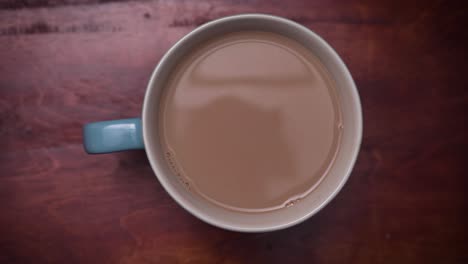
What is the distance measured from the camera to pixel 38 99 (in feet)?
1.97

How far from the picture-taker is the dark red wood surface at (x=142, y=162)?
588 millimetres

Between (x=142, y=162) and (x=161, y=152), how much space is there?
89 millimetres

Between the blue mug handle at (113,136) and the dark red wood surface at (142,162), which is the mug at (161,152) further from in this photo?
the dark red wood surface at (142,162)

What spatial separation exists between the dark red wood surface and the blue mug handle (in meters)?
0.11

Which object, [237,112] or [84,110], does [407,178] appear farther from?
[84,110]

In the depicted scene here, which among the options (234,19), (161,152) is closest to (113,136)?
(161,152)

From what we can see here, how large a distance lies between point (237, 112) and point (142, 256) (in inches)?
11.4

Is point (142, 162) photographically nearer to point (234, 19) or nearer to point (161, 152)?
point (161, 152)

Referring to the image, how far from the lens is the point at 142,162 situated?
1.93 feet

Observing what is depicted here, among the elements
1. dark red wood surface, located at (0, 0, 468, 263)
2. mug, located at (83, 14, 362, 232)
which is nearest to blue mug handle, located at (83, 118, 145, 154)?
mug, located at (83, 14, 362, 232)

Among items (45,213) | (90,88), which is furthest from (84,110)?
(45,213)

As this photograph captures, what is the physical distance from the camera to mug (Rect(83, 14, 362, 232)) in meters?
0.46

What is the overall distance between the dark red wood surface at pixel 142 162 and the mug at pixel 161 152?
0.10 meters

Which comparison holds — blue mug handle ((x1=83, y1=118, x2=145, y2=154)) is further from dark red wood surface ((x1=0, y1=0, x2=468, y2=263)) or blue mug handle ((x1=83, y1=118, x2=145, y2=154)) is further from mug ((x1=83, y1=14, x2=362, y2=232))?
dark red wood surface ((x1=0, y1=0, x2=468, y2=263))
